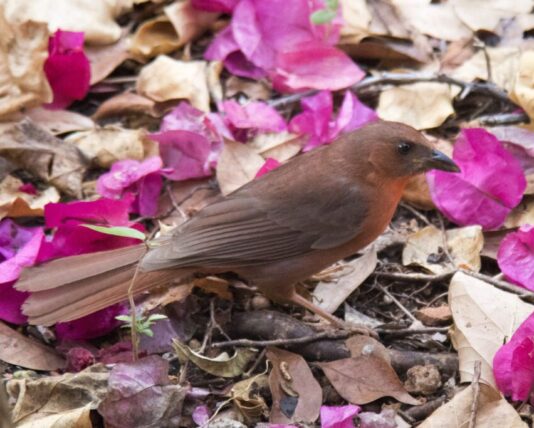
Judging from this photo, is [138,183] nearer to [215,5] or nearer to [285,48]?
[285,48]

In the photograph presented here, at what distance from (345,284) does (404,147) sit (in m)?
0.66

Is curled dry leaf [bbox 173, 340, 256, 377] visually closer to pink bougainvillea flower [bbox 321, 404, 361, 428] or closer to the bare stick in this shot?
pink bougainvillea flower [bbox 321, 404, 361, 428]

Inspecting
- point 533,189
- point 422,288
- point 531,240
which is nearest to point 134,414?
point 422,288

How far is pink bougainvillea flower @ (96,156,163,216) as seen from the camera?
14.7 ft

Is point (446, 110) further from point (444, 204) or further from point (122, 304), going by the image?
point (122, 304)

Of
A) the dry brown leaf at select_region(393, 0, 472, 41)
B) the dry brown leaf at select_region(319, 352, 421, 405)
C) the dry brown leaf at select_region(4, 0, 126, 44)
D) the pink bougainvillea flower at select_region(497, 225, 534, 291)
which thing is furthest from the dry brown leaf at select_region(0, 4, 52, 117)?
the pink bougainvillea flower at select_region(497, 225, 534, 291)

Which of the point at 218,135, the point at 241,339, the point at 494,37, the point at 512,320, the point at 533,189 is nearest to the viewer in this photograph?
the point at 512,320

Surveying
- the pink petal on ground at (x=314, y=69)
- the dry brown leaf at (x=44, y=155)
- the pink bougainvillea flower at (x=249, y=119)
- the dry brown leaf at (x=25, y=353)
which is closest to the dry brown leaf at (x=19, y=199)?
the dry brown leaf at (x=44, y=155)

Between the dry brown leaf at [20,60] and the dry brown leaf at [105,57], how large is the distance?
0.45 meters

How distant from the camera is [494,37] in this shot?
5.37 meters

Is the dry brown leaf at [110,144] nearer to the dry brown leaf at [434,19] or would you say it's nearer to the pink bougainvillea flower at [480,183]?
the pink bougainvillea flower at [480,183]

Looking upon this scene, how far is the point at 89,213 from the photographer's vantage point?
403cm

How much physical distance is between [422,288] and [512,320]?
0.56 metres

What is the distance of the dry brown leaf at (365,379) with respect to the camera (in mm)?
3574
